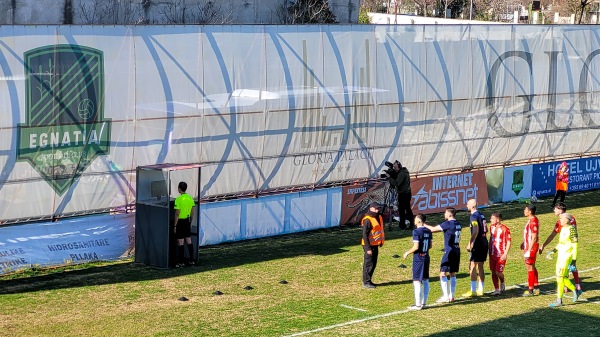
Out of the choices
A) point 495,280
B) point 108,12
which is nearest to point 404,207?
point 495,280

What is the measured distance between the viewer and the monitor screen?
20969mm

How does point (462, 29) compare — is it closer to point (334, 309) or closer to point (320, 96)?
point (320, 96)

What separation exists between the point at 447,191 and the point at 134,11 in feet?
77.7

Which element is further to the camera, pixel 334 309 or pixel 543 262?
pixel 543 262

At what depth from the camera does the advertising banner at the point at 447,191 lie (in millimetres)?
27219

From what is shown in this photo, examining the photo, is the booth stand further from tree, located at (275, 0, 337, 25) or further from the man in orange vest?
tree, located at (275, 0, 337, 25)

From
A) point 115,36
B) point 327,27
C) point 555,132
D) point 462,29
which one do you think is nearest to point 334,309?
point 115,36

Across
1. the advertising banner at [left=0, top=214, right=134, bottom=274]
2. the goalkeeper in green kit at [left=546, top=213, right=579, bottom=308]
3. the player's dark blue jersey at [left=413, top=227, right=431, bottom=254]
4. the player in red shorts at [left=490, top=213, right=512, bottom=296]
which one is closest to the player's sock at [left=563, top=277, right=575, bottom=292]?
the goalkeeper in green kit at [left=546, top=213, right=579, bottom=308]

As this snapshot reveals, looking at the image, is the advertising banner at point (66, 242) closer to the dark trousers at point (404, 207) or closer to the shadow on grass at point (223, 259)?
the shadow on grass at point (223, 259)

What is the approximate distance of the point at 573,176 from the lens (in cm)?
3138

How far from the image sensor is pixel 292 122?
2491 cm

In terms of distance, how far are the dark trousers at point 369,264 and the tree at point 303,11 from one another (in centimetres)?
3374

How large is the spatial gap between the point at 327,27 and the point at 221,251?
6575mm

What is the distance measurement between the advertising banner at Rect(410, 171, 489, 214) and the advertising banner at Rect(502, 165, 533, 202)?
35.2 inches
